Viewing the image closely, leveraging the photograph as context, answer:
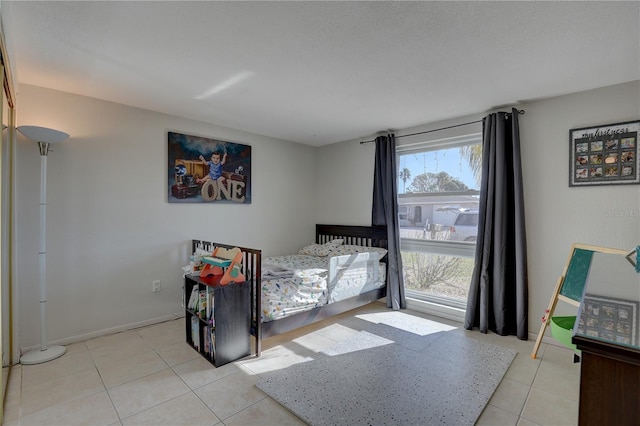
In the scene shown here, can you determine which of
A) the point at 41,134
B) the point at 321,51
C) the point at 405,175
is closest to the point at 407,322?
the point at 405,175

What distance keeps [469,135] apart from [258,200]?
2723 millimetres

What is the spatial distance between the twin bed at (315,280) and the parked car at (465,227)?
0.84m

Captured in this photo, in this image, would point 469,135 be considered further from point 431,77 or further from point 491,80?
point 431,77

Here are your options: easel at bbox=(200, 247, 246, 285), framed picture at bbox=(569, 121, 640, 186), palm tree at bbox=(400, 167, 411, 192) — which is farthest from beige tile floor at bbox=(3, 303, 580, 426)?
palm tree at bbox=(400, 167, 411, 192)

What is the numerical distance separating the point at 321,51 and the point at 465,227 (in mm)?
2483

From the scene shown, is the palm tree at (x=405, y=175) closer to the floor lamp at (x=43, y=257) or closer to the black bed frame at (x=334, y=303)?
the black bed frame at (x=334, y=303)

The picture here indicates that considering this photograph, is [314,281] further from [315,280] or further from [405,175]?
[405,175]

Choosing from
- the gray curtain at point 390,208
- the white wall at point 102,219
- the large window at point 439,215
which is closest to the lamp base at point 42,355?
the white wall at point 102,219

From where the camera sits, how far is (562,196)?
2.68 metres

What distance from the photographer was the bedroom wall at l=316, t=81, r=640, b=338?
239cm

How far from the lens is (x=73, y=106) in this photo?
2.66 meters

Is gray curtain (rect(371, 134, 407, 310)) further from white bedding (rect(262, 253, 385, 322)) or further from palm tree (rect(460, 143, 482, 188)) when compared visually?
palm tree (rect(460, 143, 482, 188))

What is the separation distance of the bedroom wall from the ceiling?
17cm

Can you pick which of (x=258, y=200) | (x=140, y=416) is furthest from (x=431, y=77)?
(x=140, y=416)
